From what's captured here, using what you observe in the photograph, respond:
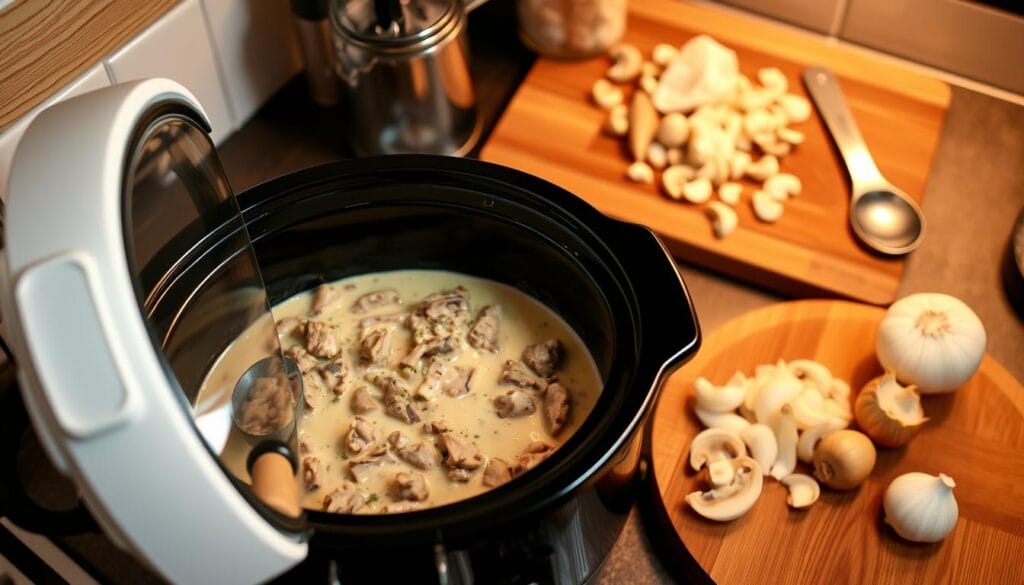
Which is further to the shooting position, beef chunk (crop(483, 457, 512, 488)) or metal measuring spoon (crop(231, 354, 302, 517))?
beef chunk (crop(483, 457, 512, 488))

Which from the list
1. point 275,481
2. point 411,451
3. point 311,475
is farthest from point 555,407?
point 275,481

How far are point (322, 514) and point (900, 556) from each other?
625 mm

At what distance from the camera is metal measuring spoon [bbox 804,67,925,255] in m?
1.25

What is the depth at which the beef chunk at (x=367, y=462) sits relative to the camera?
94 cm

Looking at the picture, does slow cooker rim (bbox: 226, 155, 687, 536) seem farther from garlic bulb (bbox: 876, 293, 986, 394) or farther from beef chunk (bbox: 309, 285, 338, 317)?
garlic bulb (bbox: 876, 293, 986, 394)

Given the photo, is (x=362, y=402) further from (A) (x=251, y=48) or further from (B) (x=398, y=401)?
(A) (x=251, y=48)

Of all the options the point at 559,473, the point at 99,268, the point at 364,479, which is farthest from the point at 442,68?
the point at 99,268

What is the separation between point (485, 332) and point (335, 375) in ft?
0.56

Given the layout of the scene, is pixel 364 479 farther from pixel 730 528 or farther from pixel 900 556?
pixel 900 556

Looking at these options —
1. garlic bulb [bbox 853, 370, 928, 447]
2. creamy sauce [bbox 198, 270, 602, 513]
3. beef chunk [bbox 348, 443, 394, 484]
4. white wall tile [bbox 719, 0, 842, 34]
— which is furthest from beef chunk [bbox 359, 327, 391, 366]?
white wall tile [bbox 719, 0, 842, 34]

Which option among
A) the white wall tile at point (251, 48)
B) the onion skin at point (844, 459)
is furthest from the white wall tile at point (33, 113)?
the onion skin at point (844, 459)

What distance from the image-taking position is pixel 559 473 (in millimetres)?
760

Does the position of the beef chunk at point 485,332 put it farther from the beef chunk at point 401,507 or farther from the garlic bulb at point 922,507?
the garlic bulb at point 922,507

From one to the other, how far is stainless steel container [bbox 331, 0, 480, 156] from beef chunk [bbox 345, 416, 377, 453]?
497mm
